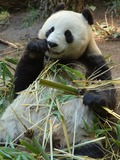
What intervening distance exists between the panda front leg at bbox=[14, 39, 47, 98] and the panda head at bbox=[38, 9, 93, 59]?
Result: 108mm

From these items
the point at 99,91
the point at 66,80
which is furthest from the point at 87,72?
the point at 99,91

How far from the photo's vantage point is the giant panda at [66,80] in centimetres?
354

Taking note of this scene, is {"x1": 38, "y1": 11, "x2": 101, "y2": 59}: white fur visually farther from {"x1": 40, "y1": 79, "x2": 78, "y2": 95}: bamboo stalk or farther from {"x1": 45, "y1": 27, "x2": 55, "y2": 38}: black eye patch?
{"x1": 40, "y1": 79, "x2": 78, "y2": 95}: bamboo stalk

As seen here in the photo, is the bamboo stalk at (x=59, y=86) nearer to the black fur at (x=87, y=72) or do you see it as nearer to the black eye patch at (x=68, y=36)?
the black fur at (x=87, y=72)

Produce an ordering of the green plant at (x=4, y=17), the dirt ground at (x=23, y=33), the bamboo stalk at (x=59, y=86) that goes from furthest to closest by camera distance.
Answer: the green plant at (x=4, y=17) → the dirt ground at (x=23, y=33) → the bamboo stalk at (x=59, y=86)

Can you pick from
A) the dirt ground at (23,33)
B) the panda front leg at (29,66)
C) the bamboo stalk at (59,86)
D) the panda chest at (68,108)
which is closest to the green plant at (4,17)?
the dirt ground at (23,33)

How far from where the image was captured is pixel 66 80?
393 cm

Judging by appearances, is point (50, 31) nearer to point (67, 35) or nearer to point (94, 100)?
point (67, 35)

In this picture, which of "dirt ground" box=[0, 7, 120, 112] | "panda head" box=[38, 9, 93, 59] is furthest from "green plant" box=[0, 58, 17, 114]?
"dirt ground" box=[0, 7, 120, 112]

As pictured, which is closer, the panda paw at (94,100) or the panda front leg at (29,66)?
the panda paw at (94,100)

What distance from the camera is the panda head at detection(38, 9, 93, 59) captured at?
383 centimetres

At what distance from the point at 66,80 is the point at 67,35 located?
0.43 metres

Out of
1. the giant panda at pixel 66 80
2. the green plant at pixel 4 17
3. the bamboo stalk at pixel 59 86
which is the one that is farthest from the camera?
the green plant at pixel 4 17

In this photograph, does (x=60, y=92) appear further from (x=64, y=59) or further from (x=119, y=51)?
(x=119, y=51)
